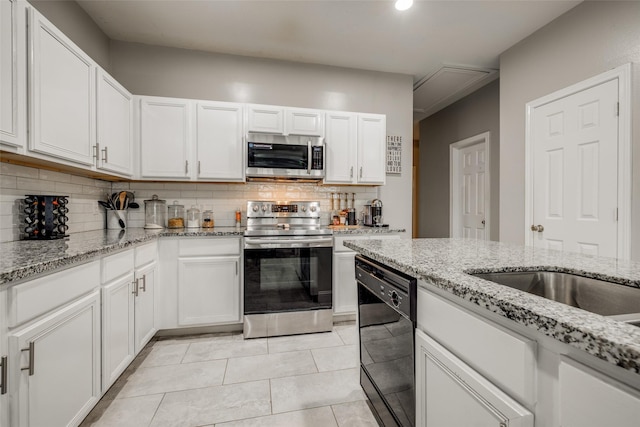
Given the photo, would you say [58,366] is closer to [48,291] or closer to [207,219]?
[48,291]

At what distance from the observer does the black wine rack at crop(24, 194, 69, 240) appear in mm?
1798

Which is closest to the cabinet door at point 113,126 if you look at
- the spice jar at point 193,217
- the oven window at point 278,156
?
the spice jar at point 193,217

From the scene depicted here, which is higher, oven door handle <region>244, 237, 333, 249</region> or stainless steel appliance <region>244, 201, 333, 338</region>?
oven door handle <region>244, 237, 333, 249</region>

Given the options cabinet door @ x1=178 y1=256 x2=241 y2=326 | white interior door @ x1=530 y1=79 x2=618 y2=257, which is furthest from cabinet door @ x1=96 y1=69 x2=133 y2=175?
white interior door @ x1=530 y1=79 x2=618 y2=257

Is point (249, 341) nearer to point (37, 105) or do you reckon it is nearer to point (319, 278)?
point (319, 278)

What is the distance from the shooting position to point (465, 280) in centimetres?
84

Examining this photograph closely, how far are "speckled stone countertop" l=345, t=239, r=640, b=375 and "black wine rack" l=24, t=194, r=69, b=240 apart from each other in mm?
1842

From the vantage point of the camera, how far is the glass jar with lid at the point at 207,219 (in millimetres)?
3053

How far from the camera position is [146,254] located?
2.21m

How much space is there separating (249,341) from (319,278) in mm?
787

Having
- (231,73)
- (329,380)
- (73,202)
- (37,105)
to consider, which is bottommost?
(329,380)

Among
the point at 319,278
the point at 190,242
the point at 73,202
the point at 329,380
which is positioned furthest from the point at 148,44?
the point at 329,380

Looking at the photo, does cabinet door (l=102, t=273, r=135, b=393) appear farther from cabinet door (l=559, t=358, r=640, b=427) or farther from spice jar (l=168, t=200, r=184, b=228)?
cabinet door (l=559, t=358, r=640, b=427)

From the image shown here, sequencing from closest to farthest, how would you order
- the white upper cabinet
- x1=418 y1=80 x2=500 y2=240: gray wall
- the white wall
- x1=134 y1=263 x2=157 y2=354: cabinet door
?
the white upper cabinet < x1=134 y1=263 x2=157 y2=354: cabinet door < the white wall < x1=418 y1=80 x2=500 y2=240: gray wall
